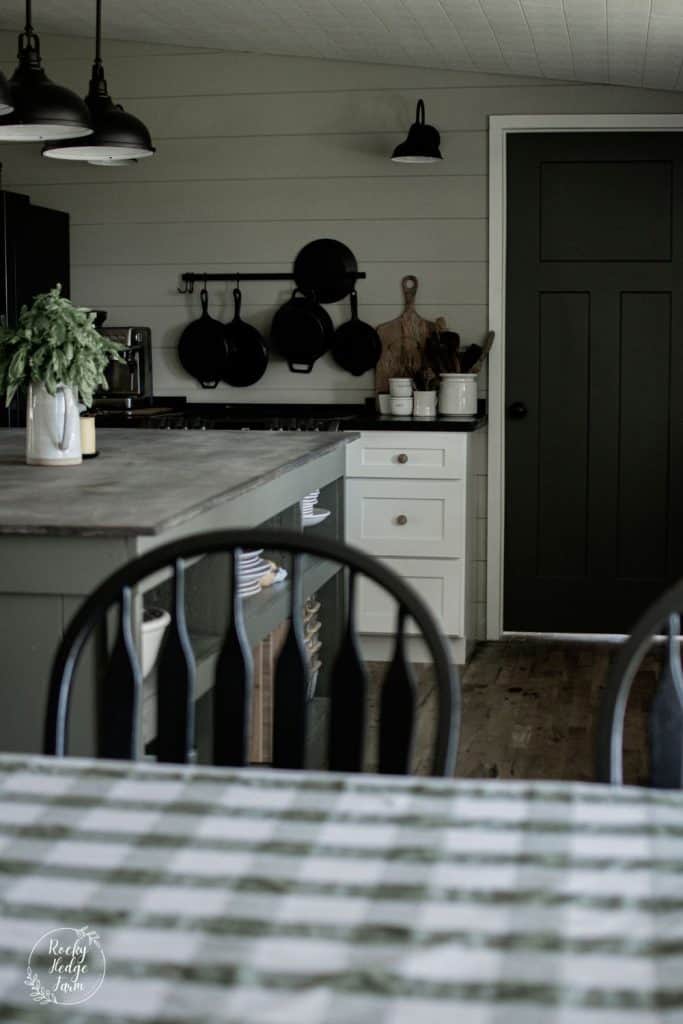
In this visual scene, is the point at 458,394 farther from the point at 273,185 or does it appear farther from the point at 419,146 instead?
the point at 273,185

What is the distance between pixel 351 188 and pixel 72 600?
3492 millimetres

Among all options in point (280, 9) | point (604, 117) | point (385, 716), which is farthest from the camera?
point (604, 117)

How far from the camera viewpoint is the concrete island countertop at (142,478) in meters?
2.26

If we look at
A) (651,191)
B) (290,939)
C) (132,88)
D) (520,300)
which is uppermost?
(132,88)

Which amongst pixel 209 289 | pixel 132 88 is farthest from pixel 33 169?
pixel 209 289

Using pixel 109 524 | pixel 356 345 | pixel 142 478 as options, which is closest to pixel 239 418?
pixel 356 345

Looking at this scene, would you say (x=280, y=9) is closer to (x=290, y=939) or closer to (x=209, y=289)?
(x=209, y=289)

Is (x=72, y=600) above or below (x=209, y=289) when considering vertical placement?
below

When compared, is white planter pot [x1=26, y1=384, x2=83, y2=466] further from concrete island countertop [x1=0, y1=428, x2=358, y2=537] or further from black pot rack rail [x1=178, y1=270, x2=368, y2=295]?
black pot rack rail [x1=178, y1=270, x2=368, y2=295]

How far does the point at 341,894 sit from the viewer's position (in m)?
1.00

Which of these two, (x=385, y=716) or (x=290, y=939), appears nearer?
(x=290, y=939)

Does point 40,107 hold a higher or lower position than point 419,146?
lower

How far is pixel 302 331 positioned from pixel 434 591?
1.20 m

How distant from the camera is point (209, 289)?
5578 mm
